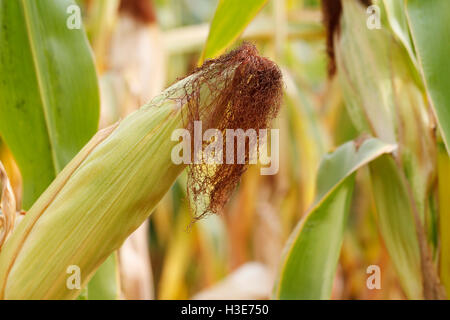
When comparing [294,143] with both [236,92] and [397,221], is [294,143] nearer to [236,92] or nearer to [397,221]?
[397,221]

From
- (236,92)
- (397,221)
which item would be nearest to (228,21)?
(236,92)

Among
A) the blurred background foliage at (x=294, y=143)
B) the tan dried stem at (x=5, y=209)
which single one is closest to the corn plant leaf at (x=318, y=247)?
the blurred background foliage at (x=294, y=143)

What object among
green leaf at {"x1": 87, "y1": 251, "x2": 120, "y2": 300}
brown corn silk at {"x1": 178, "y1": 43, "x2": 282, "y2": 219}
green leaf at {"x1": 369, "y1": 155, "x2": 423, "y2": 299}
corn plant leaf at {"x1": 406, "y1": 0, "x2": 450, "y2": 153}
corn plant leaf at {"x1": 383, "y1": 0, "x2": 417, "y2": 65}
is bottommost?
green leaf at {"x1": 87, "y1": 251, "x2": 120, "y2": 300}

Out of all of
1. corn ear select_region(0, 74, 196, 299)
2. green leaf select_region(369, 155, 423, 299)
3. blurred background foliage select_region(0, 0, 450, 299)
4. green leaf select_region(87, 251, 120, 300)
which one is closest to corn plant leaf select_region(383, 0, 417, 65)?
blurred background foliage select_region(0, 0, 450, 299)

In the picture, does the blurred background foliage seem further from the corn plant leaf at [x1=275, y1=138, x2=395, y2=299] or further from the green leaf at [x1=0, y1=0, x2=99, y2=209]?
the green leaf at [x1=0, y1=0, x2=99, y2=209]
